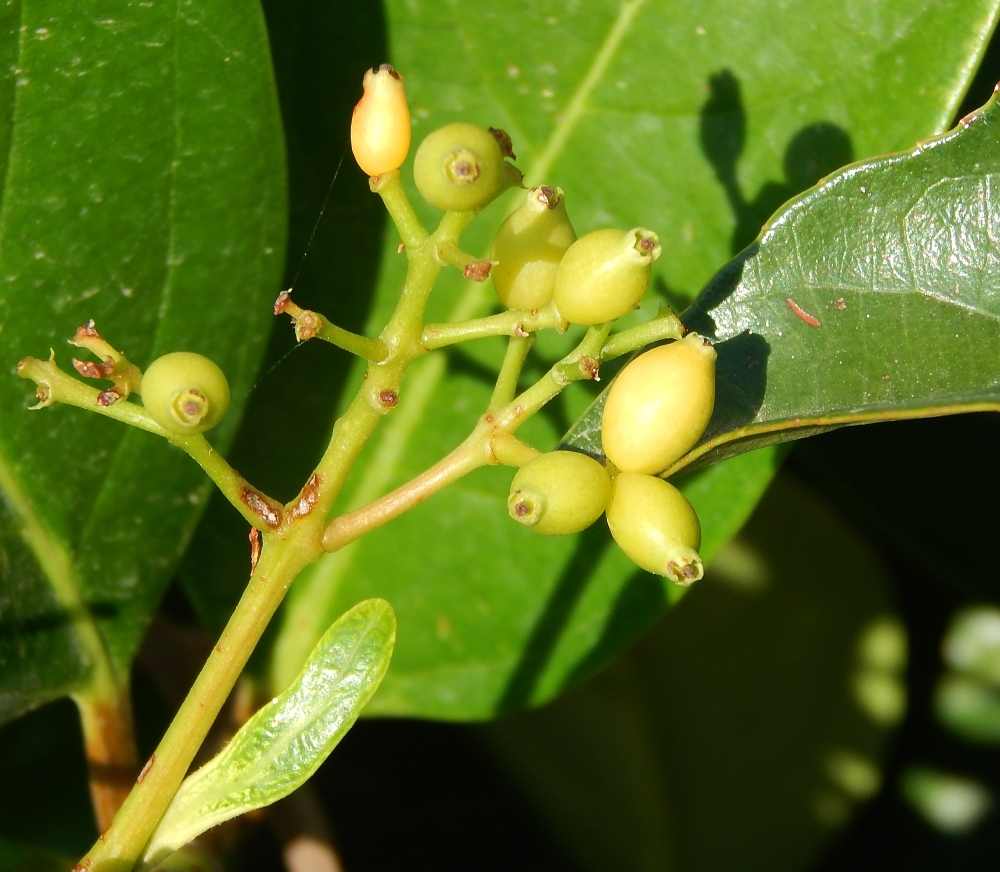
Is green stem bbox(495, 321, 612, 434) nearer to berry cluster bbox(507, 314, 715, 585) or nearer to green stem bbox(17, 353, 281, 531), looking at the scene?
berry cluster bbox(507, 314, 715, 585)

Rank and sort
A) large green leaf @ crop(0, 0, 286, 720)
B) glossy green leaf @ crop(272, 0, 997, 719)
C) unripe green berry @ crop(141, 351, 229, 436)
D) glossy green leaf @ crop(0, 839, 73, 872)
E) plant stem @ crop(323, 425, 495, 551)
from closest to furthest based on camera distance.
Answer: unripe green berry @ crop(141, 351, 229, 436) → plant stem @ crop(323, 425, 495, 551) → large green leaf @ crop(0, 0, 286, 720) → glossy green leaf @ crop(0, 839, 73, 872) → glossy green leaf @ crop(272, 0, 997, 719)

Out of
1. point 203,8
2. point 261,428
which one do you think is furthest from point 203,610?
point 203,8

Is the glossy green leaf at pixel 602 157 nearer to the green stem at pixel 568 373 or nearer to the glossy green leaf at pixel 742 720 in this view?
the green stem at pixel 568 373

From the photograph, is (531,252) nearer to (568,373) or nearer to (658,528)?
(568,373)

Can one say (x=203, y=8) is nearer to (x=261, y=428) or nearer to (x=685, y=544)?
(x=261, y=428)

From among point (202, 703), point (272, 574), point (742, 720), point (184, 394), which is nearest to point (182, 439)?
point (184, 394)

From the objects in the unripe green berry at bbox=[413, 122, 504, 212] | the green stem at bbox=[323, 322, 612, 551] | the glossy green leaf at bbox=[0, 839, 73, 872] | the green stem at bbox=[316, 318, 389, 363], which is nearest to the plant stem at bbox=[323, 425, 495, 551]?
the green stem at bbox=[323, 322, 612, 551]

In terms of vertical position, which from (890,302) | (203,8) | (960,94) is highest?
(203,8)
